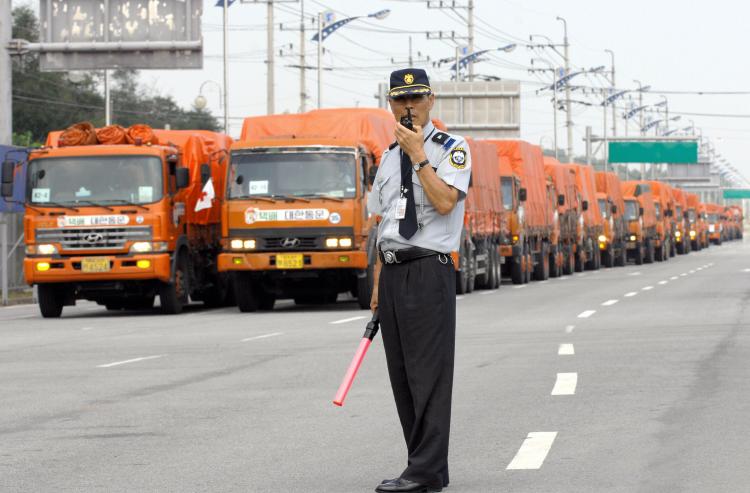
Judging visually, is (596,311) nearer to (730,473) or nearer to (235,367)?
(235,367)

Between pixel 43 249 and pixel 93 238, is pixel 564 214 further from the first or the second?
pixel 43 249

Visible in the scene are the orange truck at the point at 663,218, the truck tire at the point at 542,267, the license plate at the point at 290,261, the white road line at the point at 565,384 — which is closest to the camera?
the white road line at the point at 565,384

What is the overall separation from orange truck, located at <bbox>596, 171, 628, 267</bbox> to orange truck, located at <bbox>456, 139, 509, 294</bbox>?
19.5 metres

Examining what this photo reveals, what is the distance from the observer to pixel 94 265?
24734mm

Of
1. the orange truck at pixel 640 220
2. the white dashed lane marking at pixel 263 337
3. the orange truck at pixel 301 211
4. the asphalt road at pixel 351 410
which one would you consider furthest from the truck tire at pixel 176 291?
the orange truck at pixel 640 220

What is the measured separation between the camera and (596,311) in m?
23.4

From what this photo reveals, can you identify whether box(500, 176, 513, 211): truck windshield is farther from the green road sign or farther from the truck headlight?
the green road sign

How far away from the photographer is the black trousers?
7.37 meters

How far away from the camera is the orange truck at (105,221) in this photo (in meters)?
24.8

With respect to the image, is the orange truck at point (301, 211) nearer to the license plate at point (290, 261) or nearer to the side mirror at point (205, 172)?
the license plate at point (290, 261)

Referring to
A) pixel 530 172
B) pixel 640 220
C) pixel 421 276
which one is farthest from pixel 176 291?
pixel 640 220

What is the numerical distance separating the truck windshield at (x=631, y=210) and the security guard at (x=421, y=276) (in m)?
56.9

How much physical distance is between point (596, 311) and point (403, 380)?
16176mm

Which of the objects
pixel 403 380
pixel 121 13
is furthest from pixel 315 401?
pixel 121 13
